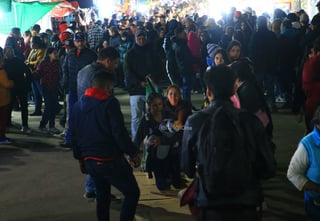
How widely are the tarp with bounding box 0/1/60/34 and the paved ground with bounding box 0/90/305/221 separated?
5662 mm

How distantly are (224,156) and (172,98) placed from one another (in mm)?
3874

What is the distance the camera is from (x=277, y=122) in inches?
428

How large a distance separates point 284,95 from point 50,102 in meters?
5.57

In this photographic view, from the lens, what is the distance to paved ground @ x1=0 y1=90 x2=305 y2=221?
6.21 metres

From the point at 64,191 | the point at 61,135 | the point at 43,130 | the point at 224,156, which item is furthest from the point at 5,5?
the point at 224,156

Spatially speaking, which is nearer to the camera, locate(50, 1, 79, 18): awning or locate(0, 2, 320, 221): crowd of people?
locate(0, 2, 320, 221): crowd of people

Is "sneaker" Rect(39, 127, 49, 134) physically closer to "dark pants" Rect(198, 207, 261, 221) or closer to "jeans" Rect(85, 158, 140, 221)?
"jeans" Rect(85, 158, 140, 221)

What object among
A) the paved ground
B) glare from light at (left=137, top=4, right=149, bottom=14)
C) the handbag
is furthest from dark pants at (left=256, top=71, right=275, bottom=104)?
glare from light at (left=137, top=4, right=149, bottom=14)

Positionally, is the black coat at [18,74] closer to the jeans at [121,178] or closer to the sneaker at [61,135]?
the sneaker at [61,135]

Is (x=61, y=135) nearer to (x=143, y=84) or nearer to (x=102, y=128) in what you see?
(x=143, y=84)

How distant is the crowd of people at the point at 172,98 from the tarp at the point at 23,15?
1.92 feet

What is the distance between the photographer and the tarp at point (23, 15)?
14598mm

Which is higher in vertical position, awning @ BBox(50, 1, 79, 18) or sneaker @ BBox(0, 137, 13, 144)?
awning @ BBox(50, 1, 79, 18)

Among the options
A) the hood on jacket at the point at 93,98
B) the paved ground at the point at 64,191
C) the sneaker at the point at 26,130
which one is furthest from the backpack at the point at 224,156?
the sneaker at the point at 26,130
